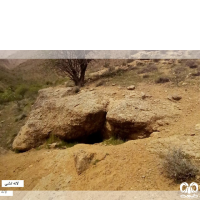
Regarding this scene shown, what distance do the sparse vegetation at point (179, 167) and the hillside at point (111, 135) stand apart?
3cm

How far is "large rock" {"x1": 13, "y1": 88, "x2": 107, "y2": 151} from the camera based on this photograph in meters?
4.87

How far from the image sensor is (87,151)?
3.61 m

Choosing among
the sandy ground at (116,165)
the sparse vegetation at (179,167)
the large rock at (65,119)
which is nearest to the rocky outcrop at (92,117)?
the large rock at (65,119)

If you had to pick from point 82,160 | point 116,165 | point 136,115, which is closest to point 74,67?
point 136,115

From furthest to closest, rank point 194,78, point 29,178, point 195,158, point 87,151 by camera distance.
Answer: point 194,78, point 29,178, point 87,151, point 195,158

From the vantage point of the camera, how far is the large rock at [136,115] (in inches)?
161

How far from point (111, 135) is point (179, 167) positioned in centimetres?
234

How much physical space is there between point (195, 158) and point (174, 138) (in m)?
0.55

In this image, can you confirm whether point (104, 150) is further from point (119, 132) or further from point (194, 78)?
point (194, 78)

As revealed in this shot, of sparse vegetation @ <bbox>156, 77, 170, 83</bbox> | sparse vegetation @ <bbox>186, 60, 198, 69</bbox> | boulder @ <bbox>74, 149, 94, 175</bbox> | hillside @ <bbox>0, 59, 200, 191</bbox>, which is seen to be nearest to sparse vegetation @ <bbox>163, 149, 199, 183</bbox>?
hillside @ <bbox>0, 59, 200, 191</bbox>

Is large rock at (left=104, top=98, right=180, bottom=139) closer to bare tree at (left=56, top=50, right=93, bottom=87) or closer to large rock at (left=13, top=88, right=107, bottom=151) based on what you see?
large rock at (left=13, top=88, right=107, bottom=151)

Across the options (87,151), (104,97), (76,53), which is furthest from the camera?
(76,53)

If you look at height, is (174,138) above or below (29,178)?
above

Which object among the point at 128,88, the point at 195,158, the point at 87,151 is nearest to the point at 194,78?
the point at 128,88
